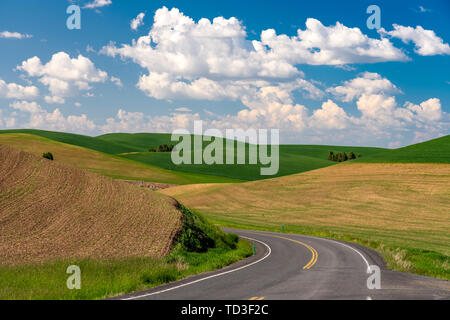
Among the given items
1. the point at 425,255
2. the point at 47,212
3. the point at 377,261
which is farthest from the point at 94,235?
the point at 425,255

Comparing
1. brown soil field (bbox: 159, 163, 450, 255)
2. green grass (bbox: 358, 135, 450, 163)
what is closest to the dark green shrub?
brown soil field (bbox: 159, 163, 450, 255)

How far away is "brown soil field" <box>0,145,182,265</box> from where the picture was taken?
2375 cm

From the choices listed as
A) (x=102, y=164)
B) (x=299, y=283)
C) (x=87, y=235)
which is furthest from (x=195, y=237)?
(x=102, y=164)

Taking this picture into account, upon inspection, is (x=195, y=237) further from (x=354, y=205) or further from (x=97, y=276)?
(x=354, y=205)

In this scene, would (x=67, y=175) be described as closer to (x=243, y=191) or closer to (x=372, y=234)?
(x=372, y=234)

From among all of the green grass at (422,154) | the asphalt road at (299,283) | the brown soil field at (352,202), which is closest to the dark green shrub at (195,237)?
the asphalt road at (299,283)

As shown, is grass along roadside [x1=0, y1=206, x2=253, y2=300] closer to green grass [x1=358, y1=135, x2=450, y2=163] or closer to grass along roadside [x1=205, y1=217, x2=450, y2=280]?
grass along roadside [x1=205, y1=217, x2=450, y2=280]

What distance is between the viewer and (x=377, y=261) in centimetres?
2684

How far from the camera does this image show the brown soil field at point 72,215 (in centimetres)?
2375

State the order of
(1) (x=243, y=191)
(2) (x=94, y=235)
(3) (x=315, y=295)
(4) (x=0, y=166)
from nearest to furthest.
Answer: (3) (x=315, y=295)
(2) (x=94, y=235)
(4) (x=0, y=166)
(1) (x=243, y=191)

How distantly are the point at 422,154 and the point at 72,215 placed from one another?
7600 cm

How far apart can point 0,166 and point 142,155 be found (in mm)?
129779

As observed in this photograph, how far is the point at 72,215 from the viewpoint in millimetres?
28406

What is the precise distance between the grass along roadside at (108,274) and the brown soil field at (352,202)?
785 inches
